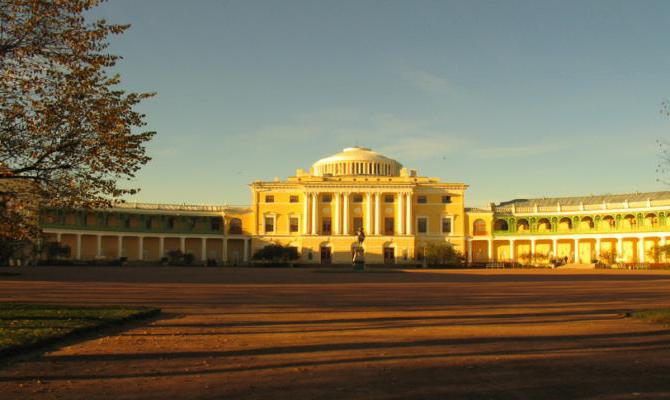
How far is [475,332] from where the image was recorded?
1574 cm

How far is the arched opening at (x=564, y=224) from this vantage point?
100938 millimetres

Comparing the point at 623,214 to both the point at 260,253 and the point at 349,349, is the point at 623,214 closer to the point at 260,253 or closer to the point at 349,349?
the point at 260,253

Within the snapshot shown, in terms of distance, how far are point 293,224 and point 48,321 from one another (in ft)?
275

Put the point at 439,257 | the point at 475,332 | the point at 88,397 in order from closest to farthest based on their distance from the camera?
the point at 88,397 → the point at 475,332 → the point at 439,257

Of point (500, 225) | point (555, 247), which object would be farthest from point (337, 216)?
point (555, 247)

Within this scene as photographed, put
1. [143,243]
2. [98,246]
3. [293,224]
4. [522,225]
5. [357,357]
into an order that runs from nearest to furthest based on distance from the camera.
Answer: [357,357] → [98,246] → [143,243] → [293,224] → [522,225]

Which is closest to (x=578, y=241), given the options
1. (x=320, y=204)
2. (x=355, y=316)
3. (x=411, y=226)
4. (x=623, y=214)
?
(x=623, y=214)

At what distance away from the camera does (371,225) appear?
3861 inches

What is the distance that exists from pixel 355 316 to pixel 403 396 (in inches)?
404

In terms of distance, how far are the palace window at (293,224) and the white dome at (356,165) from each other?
11034 millimetres

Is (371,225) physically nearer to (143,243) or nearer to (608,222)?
(143,243)

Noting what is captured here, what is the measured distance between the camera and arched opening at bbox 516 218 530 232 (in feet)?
339

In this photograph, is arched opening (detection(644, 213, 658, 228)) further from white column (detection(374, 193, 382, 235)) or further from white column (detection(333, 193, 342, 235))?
white column (detection(333, 193, 342, 235))

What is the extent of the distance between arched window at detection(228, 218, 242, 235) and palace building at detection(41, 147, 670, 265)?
0.48 ft
